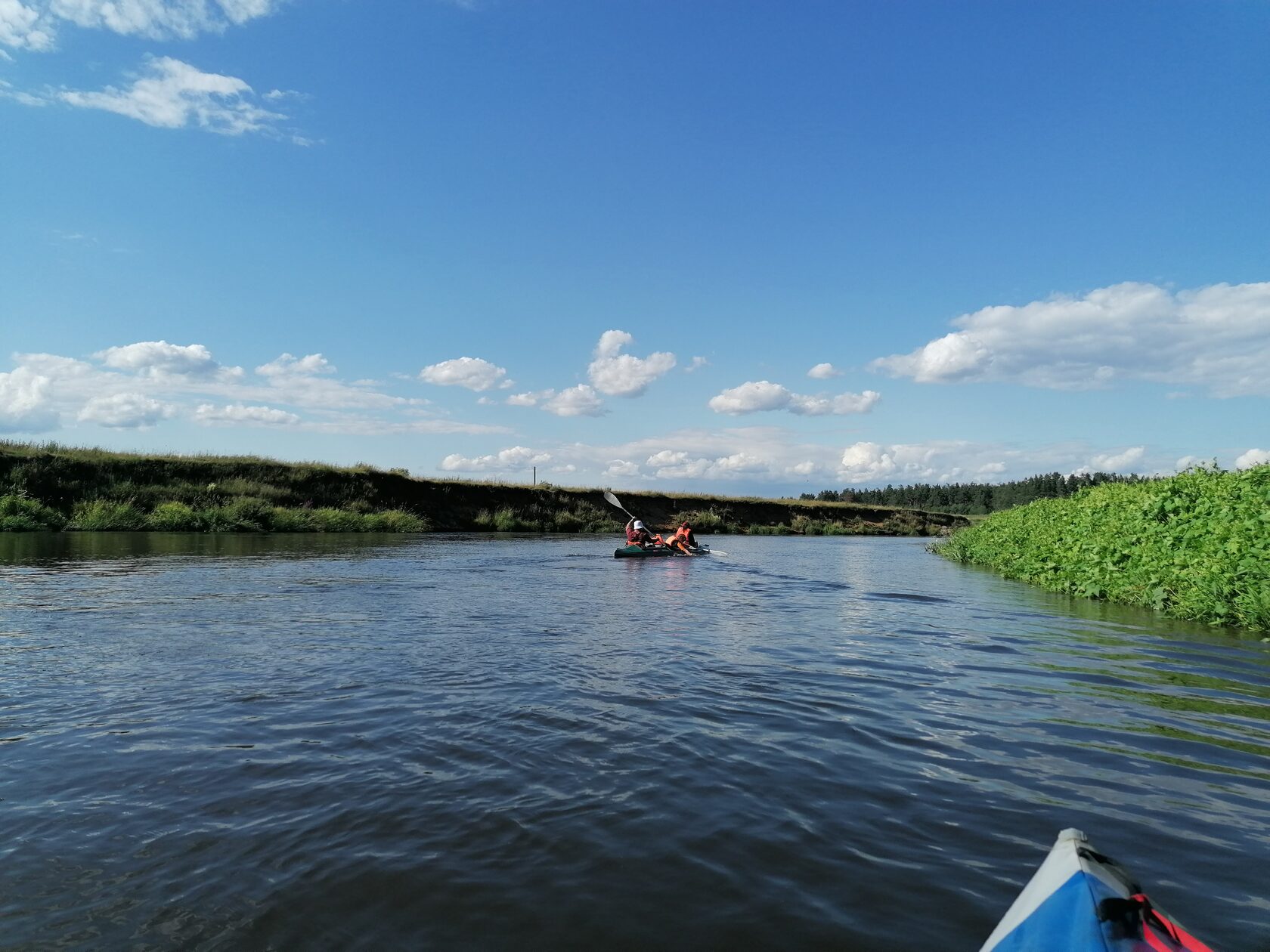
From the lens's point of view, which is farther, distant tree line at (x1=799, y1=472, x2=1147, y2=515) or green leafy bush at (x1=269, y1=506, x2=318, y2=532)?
distant tree line at (x1=799, y1=472, x2=1147, y2=515)

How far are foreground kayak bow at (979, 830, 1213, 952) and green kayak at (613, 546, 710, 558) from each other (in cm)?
2366

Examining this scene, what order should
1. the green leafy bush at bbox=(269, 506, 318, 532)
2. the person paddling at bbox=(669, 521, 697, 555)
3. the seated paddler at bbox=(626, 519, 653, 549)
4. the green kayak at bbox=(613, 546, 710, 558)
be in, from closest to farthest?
the green kayak at bbox=(613, 546, 710, 558) < the seated paddler at bbox=(626, 519, 653, 549) < the person paddling at bbox=(669, 521, 697, 555) < the green leafy bush at bbox=(269, 506, 318, 532)

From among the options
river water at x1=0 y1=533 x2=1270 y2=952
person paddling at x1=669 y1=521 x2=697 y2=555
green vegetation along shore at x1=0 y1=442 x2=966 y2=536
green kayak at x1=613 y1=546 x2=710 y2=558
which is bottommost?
river water at x1=0 y1=533 x2=1270 y2=952

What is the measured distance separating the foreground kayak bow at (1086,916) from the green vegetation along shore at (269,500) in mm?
38276

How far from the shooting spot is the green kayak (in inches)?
1049

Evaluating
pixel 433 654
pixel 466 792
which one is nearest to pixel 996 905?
pixel 466 792

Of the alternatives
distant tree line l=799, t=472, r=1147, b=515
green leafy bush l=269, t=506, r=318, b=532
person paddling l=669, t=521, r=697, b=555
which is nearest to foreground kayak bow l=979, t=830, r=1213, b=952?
person paddling l=669, t=521, r=697, b=555

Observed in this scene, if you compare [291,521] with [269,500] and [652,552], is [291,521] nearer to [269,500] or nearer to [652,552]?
[269,500]

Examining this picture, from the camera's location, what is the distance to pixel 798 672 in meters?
9.07

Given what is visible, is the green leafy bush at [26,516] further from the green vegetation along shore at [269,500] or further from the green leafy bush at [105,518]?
the green leafy bush at [105,518]

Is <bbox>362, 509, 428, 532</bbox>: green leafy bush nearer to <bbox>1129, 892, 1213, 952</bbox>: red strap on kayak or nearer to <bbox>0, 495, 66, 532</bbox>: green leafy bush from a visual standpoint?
<bbox>0, 495, 66, 532</bbox>: green leafy bush

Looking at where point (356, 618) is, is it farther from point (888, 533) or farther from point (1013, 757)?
point (888, 533)

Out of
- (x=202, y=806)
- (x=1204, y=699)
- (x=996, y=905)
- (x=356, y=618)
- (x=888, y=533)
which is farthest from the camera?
(x=888, y=533)

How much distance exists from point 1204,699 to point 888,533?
220 ft
